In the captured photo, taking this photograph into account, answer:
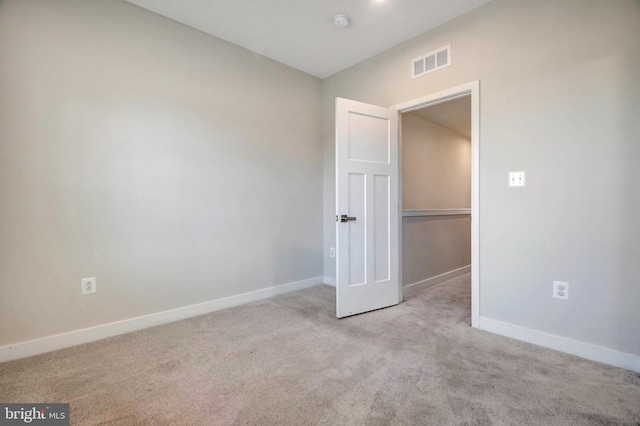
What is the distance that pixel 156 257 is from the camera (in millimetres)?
2457

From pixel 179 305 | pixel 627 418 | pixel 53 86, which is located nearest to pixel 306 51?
pixel 53 86

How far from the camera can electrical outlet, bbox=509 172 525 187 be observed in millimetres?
2153

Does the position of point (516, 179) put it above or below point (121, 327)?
above

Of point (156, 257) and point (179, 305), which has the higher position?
point (156, 257)

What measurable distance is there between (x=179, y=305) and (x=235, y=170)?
4.55 feet

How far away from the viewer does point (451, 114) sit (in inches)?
143

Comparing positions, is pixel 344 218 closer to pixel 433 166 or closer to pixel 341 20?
pixel 341 20

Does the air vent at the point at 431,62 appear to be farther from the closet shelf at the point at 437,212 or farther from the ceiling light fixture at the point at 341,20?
the closet shelf at the point at 437,212

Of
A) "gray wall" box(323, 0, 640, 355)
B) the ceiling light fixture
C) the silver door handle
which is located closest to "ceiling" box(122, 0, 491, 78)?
the ceiling light fixture

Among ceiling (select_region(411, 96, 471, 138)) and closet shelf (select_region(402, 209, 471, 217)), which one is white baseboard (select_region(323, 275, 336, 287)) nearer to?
closet shelf (select_region(402, 209, 471, 217))

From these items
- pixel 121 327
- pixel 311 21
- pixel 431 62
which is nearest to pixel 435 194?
pixel 431 62

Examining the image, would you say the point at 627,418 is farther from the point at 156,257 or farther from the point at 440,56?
the point at 156,257

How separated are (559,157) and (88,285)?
11.7ft

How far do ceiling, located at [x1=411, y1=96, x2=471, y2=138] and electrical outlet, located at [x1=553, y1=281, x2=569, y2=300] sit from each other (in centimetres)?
202
